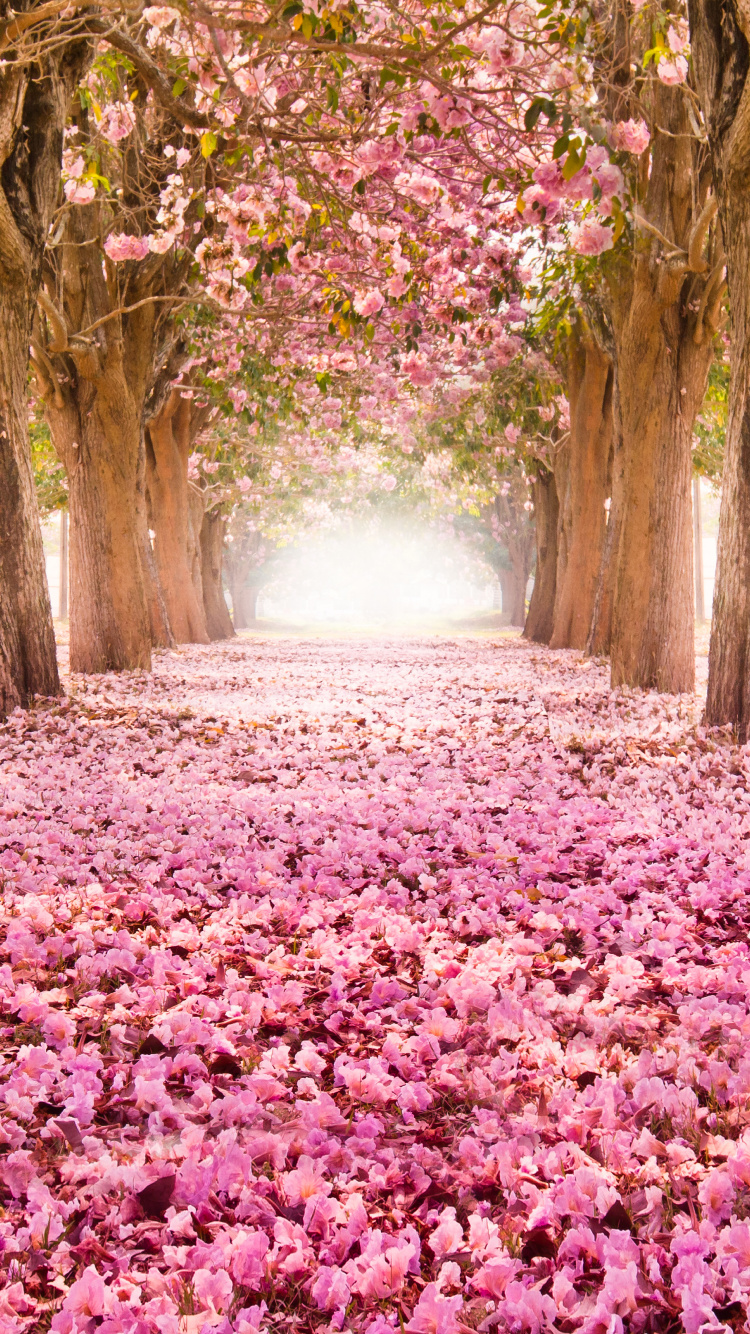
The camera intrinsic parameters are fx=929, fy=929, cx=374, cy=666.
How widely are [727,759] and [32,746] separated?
5.25m

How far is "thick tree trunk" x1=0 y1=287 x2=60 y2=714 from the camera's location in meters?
Answer: 8.27

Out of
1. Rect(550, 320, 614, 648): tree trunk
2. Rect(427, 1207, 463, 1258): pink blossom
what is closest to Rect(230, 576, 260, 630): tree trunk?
Rect(550, 320, 614, 648): tree trunk

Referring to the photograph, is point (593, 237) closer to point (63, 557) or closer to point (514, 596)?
point (63, 557)

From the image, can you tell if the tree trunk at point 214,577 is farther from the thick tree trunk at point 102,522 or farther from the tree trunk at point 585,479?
the thick tree trunk at point 102,522

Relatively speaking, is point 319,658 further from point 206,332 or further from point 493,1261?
point 493,1261

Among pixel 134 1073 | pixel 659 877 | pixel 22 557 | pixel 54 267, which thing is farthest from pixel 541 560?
pixel 134 1073

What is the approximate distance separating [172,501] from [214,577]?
10.5 meters

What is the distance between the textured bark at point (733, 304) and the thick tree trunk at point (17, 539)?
601cm

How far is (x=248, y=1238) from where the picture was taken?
1.98 m

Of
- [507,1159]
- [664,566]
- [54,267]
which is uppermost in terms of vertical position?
[54,267]

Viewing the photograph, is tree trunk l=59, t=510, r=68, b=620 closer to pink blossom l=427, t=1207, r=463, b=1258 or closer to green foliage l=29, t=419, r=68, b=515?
green foliage l=29, t=419, r=68, b=515

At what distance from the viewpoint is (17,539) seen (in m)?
8.37

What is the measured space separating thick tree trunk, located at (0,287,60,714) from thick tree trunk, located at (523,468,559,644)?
656 inches

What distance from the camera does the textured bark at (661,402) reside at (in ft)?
34.9
